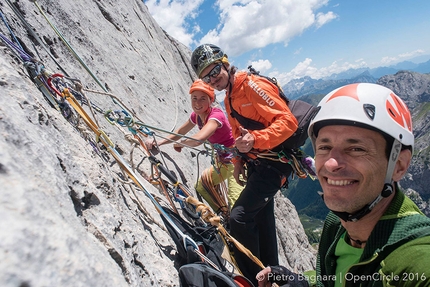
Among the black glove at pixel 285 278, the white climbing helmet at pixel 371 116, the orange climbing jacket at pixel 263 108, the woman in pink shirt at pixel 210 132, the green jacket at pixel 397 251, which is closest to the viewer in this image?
the green jacket at pixel 397 251

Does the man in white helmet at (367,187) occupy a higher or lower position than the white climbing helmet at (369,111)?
lower

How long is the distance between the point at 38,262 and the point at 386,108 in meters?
2.73

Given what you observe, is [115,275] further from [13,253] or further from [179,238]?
[179,238]

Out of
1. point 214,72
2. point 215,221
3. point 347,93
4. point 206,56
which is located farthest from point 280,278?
point 206,56

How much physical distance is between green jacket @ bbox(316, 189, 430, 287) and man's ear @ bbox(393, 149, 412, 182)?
0.16 m

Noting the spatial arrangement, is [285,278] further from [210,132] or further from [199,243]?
[210,132]

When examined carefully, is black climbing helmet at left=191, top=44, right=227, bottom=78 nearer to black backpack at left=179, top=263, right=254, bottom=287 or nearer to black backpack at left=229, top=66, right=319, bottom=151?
black backpack at left=229, top=66, right=319, bottom=151

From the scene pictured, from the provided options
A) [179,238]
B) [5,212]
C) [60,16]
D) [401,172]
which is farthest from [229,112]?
[60,16]

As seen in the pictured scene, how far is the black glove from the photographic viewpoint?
307 cm

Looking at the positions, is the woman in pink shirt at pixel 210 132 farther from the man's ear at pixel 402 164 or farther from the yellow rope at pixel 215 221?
the man's ear at pixel 402 164

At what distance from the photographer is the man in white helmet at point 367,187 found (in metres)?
1.89

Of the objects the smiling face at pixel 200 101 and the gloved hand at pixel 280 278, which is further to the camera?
the smiling face at pixel 200 101

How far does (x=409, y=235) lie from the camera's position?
182 centimetres

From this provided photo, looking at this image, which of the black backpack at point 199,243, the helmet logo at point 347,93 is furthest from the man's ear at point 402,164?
the black backpack at point 199,243
